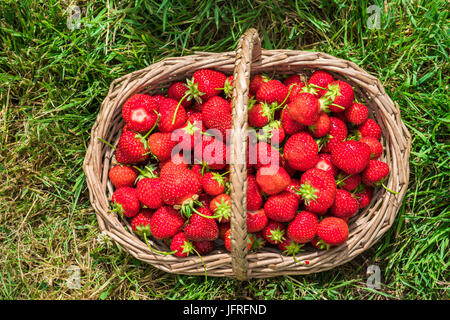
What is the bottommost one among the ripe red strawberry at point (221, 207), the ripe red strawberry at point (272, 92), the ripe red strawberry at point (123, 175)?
the ripe red strawberry at point (123, 175)

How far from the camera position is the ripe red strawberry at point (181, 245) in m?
1.48

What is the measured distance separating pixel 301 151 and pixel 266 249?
404mm

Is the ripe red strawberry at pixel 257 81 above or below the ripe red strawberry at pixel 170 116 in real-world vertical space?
above

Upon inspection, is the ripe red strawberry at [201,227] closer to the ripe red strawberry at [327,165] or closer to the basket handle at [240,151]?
the basket handle at [240,151]

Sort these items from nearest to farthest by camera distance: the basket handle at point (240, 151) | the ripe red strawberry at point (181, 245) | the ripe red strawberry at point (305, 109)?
the basket handle at point (240, 151) < the ripe red strawberry at point (305, 109) < the ripe red strawberry at point (181, 245)

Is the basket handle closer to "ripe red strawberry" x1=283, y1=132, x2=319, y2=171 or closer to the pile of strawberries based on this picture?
the pile of strawberries

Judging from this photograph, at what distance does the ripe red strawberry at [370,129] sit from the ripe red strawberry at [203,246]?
0.72 m

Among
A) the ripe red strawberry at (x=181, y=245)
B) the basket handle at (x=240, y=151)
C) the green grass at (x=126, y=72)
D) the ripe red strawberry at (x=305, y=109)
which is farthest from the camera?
the green grass at (x=126, y=72)

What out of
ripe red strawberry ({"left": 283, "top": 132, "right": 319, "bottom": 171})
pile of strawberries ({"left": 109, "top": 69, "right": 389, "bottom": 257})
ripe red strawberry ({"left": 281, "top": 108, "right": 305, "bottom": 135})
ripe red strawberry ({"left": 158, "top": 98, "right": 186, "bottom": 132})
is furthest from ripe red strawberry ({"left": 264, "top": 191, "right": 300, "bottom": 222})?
ripe red strawberry ({"left": 158, "top": 98, "right": 186, "bottom": 132})

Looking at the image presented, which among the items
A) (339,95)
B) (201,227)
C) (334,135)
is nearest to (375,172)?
(334,135)

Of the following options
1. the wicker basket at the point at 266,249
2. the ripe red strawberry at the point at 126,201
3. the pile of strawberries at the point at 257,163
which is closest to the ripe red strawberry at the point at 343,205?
the pile of strawberries at the point at 257,163

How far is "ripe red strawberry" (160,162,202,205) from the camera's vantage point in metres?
1.39

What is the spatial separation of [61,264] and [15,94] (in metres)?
0.81

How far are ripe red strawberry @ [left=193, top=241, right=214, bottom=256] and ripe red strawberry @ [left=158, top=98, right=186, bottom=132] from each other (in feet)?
1.44
